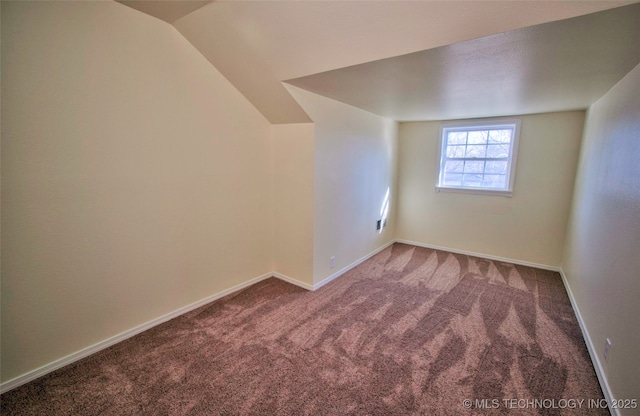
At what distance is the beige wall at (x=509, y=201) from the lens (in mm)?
3537

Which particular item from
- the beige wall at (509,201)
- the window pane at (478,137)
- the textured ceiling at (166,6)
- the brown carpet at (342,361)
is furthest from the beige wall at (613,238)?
the textured ceiling at (166,6)

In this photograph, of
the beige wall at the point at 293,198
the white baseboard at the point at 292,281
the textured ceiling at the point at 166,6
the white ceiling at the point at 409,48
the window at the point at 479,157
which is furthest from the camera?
the window at the point at 479,157

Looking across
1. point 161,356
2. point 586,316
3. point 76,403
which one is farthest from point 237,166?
point 586,316

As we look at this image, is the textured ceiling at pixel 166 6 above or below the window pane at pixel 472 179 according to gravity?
above

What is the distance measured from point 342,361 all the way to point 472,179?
3498 millimetres

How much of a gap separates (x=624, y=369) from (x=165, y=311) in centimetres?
312

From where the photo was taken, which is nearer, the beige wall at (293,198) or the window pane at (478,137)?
the beige wall at (293,198)

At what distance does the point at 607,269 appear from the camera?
6.32ft

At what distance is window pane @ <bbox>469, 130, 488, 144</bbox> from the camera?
406cm

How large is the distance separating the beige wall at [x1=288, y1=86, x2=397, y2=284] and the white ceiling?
1.10 feet

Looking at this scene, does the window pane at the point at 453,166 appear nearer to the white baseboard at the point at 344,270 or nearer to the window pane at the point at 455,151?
the window pane at the point at 455,151

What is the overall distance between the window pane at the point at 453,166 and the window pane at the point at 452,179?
64mm

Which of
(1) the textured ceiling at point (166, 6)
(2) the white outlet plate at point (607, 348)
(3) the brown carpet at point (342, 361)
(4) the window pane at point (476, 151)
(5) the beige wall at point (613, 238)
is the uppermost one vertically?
(1) the textured ceiling at point (166, 6)

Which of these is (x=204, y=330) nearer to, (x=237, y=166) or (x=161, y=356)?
(x=161, y=356)
